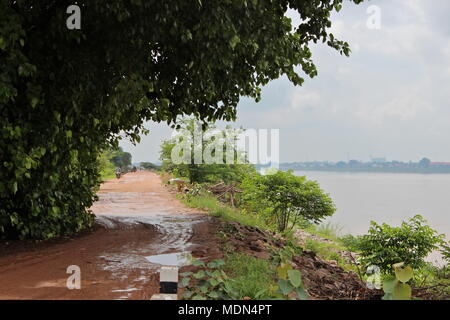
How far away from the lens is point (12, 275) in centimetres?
594

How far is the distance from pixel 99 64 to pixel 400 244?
6.56 metres

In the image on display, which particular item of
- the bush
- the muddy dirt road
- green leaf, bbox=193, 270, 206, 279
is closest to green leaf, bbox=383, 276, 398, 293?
green leaf, bbox=193, 270, 206, 279

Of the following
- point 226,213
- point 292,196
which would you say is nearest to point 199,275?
point 292,196

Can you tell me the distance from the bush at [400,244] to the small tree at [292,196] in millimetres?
2589

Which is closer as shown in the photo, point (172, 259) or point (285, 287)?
point (285, 287)

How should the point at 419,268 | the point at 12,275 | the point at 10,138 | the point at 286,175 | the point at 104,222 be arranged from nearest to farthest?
the point at 12,275 < the point at 10,138 < the point at 419,268 < the point at 104,222 < the point at 286,175

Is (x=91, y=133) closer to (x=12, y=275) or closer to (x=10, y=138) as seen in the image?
(x=10, y=138)

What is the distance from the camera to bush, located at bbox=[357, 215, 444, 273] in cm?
842

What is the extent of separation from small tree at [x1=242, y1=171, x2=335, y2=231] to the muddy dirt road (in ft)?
6.03

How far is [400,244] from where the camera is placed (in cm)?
855

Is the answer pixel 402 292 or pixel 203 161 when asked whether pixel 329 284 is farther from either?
pixel 203 161

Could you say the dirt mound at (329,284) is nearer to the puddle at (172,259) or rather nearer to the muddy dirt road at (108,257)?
the muddy dirt road at (108,257)
